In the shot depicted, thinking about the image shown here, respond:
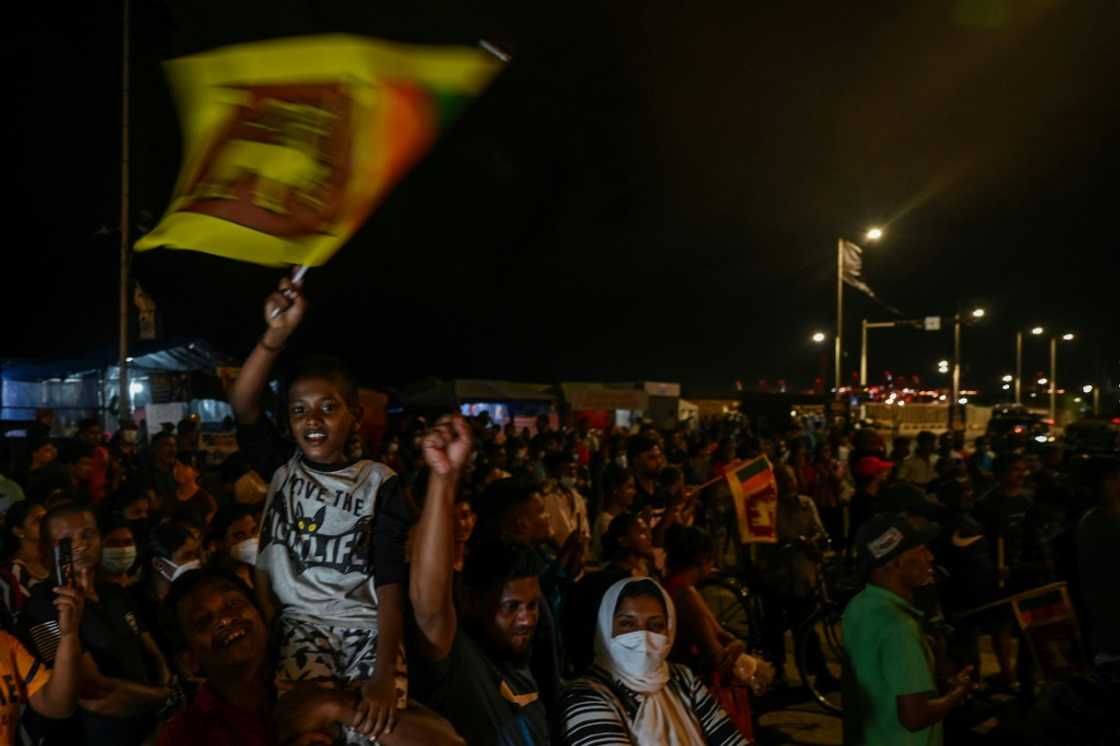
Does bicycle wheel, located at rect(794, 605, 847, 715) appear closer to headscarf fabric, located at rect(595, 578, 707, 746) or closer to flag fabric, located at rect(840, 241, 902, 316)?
headscarf fabric, located at rect(595, 578, 707, 746)

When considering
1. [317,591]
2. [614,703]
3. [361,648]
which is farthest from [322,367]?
[614,703]

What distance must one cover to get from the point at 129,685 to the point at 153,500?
15.2ft

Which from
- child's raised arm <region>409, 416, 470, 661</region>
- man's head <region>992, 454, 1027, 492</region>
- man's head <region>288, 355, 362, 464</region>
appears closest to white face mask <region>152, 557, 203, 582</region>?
man's head <region>288, 355, 362, 464</region>

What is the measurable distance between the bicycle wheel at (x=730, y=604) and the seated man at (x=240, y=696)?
5.41 metres

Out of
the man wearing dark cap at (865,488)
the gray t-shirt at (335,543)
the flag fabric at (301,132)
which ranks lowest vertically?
the man wearing dark cap at (865,488)

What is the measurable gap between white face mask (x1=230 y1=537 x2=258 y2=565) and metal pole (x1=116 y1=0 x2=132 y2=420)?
10.4 meters

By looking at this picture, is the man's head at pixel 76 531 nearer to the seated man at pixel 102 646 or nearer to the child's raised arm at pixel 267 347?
the seated man at pixel 102 646

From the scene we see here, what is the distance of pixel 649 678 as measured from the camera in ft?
10.0

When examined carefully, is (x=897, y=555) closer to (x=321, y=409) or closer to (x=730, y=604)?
(x=321, y=409)

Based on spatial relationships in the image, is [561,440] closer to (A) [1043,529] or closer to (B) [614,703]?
(A) [1043,529]

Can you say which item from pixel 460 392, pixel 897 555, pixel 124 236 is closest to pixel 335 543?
pixel 897 555

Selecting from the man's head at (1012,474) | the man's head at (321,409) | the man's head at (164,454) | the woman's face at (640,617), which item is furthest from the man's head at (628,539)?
the man's head at (164,454)

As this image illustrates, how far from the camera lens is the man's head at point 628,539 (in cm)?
488

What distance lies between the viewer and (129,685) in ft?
11.1
